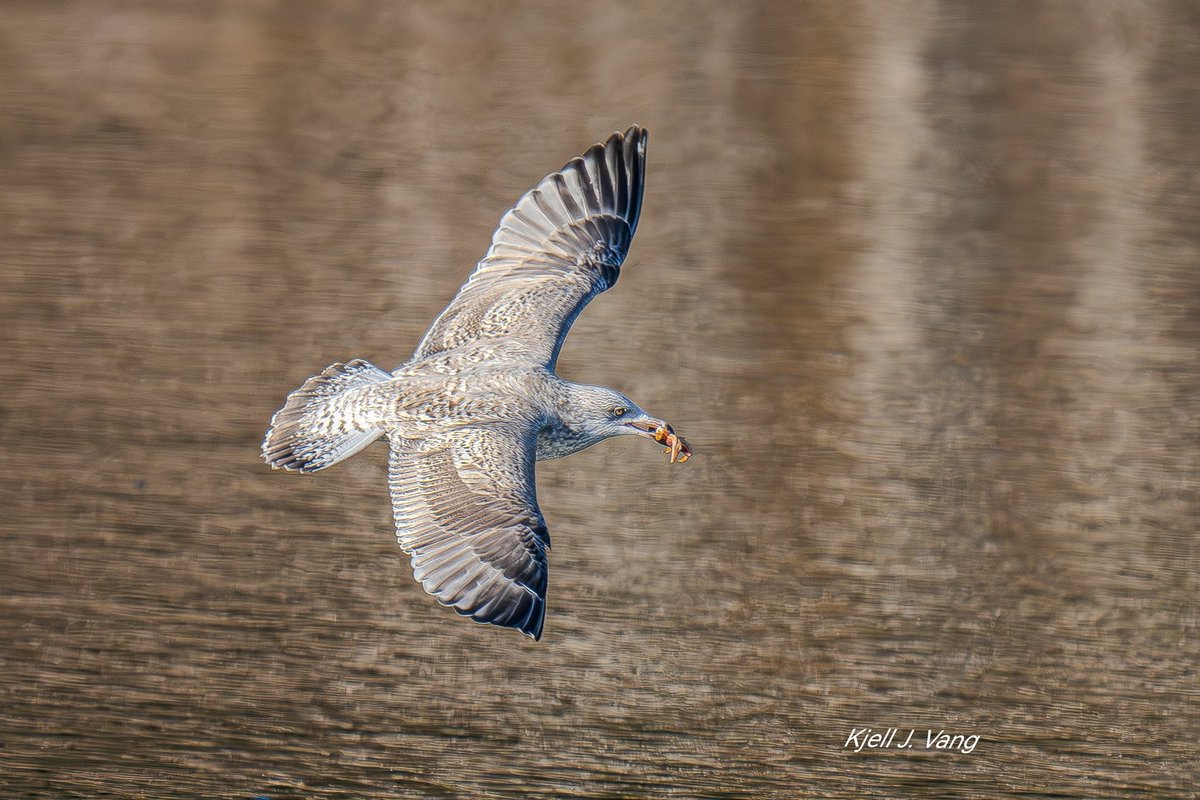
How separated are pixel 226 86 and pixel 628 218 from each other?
5.00 m

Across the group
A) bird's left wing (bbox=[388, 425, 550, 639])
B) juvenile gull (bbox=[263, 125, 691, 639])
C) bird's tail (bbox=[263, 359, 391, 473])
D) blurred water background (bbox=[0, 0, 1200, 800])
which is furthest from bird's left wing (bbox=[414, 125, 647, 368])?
blurred water background (bbox=[0, 0, 1200, 800])

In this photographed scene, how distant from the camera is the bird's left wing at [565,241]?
613cm

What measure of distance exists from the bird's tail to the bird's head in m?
0.67

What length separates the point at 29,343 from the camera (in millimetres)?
7820

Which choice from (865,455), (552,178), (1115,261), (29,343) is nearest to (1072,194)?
(1115,261)

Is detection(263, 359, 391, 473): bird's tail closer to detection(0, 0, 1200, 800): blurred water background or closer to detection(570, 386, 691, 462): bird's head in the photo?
detection(570, 386, 691, 462): bird's head

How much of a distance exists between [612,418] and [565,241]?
37.5 inches

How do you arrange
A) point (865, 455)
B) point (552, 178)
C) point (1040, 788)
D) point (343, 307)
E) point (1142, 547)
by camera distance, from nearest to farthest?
point (1040, 788)
point (552, 178)
point (1142, 547)
point (865, 455)
point (343, 307)

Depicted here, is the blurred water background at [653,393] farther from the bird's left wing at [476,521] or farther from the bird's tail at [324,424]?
the bird's left wing at [476,521]

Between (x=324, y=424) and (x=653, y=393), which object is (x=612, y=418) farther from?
(x=653, y=393)

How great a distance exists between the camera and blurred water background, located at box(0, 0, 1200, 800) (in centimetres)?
583

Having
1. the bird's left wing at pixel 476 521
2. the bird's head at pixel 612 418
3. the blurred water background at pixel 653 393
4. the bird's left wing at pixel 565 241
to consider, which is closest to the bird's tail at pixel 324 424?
the bird's left wing at pixel 476 521

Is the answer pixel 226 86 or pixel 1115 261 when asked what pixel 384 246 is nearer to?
pixel 226 86

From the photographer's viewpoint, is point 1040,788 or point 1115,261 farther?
point 1115,261
